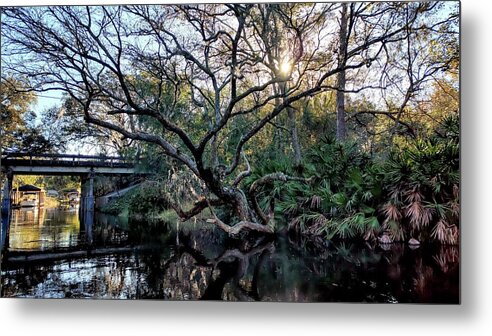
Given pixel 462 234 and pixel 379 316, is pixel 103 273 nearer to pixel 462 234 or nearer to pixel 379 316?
pixel 379 316

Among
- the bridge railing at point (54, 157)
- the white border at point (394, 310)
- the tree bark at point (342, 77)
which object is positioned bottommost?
the white border at point (394, 310)

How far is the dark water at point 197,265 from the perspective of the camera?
2.63 metres

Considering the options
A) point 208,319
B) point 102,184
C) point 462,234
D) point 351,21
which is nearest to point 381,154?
point 462,234

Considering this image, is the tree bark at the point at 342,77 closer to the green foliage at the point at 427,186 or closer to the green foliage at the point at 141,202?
the green foliage at the point at 427,186

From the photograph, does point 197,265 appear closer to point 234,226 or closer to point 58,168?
point 234,226

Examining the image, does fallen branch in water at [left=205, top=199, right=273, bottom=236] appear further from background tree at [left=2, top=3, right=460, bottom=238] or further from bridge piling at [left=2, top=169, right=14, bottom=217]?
bridge piling at [left=2, top=169, right=14, bottom=217]

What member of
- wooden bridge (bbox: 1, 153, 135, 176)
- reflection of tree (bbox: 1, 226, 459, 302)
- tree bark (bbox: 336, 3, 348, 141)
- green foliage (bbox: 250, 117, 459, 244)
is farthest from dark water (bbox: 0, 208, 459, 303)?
tree bark (bbox: 336, 3, 348, 141)

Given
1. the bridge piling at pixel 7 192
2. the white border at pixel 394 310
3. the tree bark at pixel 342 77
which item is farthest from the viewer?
the bridge piling at pixel 7 192

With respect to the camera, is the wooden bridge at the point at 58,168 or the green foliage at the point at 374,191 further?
the wooden bridge at the point at 58,168

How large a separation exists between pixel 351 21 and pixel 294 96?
0.64m

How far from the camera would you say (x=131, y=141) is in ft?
9.61

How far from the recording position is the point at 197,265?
279 centimetres

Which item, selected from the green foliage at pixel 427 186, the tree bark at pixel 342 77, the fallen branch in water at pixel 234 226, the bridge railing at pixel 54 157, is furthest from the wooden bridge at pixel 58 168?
the green foliage at pixel 427 186

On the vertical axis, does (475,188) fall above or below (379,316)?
above
